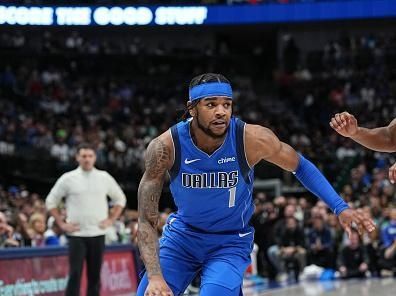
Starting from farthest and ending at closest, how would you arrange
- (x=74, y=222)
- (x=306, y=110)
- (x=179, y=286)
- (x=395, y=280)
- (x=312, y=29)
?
Answer: (x=312, y=29), (x=306, y=110), (x=395, y=280), (x=74, y=222), (x=179, y=286)

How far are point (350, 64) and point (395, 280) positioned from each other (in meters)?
15.3

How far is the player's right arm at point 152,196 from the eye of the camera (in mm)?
5672

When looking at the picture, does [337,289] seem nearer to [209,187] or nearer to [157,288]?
[209,187]

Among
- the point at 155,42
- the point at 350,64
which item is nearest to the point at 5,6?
the point at 155,42

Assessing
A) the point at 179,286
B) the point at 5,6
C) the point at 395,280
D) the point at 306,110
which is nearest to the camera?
the point at 179,286

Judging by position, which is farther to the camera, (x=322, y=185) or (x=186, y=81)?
(x=186, y=81)

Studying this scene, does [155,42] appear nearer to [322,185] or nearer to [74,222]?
[74,222]

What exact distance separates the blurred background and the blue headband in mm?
10823

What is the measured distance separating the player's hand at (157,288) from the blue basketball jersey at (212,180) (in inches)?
24.5

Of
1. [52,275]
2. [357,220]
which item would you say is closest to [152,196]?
[357,220]

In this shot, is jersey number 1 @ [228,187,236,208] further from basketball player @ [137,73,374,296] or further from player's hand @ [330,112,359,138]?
player's hand @ [330,112,359,138]

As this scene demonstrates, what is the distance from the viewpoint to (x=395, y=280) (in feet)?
51.9

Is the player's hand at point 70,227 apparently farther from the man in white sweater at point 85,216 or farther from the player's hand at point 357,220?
the player's hand at point 357,220

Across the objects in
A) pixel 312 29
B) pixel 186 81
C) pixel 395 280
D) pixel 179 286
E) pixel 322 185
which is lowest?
pixel 395 280
